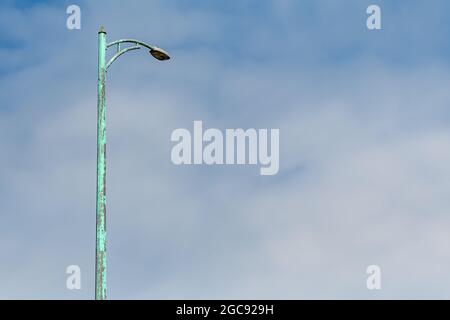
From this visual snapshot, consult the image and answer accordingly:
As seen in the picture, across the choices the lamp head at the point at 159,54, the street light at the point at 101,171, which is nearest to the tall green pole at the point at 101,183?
the street light at the point at 101,171

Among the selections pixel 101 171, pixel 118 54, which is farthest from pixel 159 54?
pixel 101 171

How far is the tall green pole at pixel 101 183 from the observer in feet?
67.9

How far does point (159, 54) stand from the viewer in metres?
23.4

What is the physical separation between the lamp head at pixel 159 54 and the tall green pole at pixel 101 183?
4.32 ft

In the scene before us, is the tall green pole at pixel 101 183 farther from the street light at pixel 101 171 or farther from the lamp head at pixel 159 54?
the lamp head at pixel 159 54

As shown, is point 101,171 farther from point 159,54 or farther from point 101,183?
point 159,54

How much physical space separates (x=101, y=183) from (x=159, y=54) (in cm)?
354

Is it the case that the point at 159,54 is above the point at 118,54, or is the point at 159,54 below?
above

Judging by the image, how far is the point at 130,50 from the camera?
914 inches

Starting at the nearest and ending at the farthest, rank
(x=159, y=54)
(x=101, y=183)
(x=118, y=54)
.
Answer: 1. (x=101, y=183)
2. (x=118, y=54)
3. (x=159, y=54)
